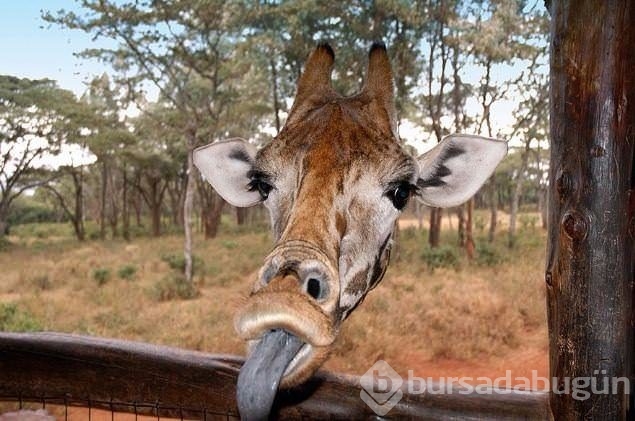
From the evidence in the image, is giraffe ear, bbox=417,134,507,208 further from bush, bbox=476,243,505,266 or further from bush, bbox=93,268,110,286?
bush, bbox=476,243,505,266

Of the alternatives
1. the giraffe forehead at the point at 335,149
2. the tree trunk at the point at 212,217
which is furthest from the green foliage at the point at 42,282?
the giraffe forehead at the point at 335,149

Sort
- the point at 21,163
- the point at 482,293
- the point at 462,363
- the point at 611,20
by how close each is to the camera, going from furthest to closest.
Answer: the point at 21,163, the point at 482,293, the point at 462,363, the point at 611,20

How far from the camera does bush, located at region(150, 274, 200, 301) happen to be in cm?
1235

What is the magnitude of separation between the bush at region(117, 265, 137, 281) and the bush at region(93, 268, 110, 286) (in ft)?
1.11

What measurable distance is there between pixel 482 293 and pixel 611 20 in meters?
9.66

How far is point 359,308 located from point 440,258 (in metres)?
5.65

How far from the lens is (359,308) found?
9.90m

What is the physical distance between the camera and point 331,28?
15711mm

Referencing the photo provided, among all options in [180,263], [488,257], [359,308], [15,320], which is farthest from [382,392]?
[180,263]

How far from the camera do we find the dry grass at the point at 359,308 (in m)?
8.52

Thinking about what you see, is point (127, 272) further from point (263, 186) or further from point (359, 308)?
point (263, 186)

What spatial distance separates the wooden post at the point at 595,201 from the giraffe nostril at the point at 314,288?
0.87 metres

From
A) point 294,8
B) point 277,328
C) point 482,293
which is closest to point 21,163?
point 294,8

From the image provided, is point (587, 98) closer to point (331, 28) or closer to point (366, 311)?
point (366, 311)
